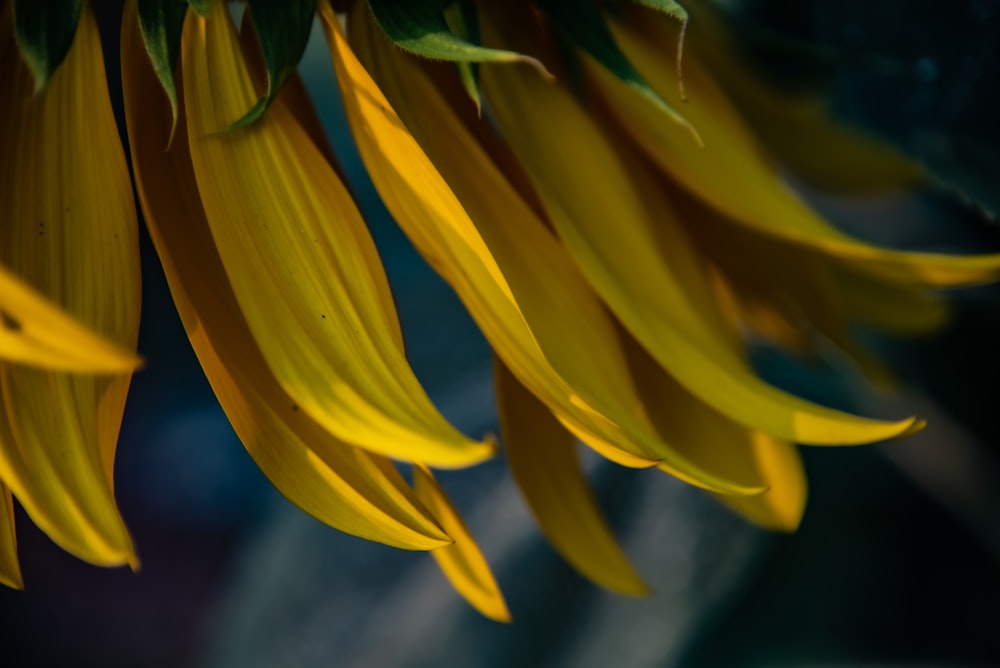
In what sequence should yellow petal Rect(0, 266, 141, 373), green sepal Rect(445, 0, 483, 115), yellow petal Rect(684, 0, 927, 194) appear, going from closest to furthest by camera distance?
yellow petal Rect(0, 266, 141, 373), green sepal Rect(445, 0, 483, 115), yellow petal Rect(684, 0, 927, 194)

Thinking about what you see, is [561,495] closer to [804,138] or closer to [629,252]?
[629,252]

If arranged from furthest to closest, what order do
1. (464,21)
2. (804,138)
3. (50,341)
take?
(804,138)
(464,21)
(50,341)

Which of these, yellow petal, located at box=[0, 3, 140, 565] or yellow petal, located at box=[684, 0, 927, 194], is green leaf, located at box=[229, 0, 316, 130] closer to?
yellow petal, located at box=[0, 3, 140, 565]

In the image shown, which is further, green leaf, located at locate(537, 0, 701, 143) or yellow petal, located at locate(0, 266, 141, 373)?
green leaf, located at locate(537, 0, 701, 143)

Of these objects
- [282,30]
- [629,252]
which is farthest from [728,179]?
[282,30]

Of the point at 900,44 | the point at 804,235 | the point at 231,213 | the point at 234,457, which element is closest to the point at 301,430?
the point at 231,213

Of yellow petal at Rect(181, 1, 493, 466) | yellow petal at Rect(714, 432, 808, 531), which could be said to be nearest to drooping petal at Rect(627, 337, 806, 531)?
yellow petal at Rect(714, 432, 808, 531)
